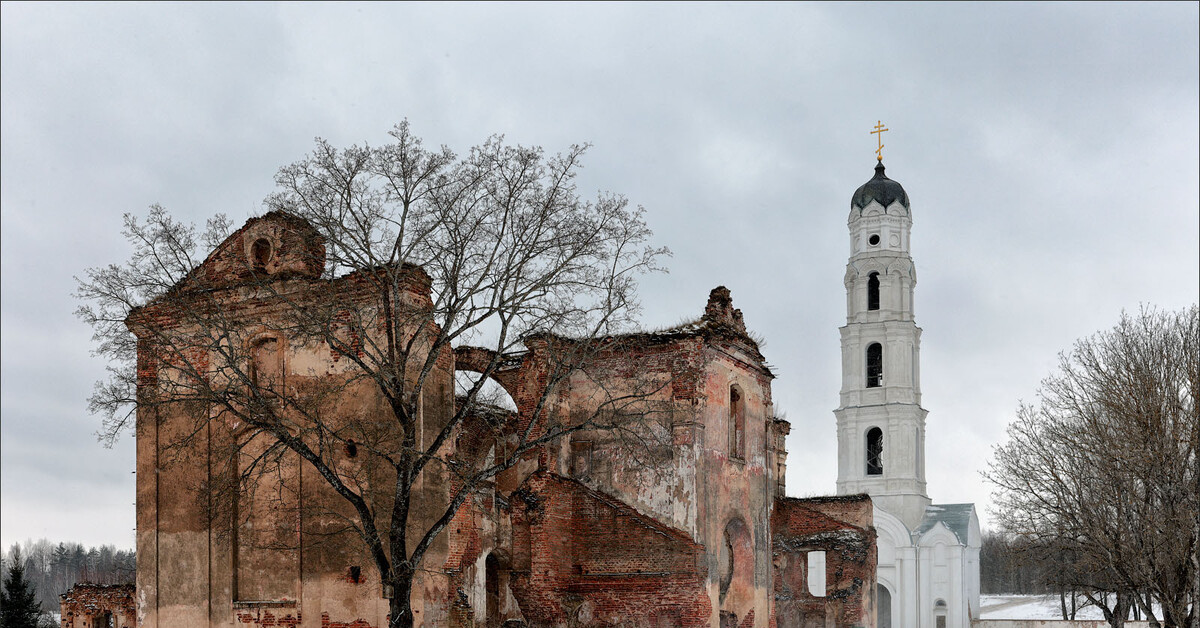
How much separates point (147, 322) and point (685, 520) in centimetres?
1042

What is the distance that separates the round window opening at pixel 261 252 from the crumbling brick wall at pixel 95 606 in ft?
25.1

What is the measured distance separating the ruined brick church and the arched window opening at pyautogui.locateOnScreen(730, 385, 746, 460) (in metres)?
0.05

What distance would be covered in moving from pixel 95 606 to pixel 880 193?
36.2m

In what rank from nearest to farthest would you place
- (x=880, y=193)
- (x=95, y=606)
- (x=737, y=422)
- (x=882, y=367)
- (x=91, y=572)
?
(x=737, y=422) → (x=95, y=606) → (x=882, y=367) → (x=880, y=193) → (x=91, y=572)

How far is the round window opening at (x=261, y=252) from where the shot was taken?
20.8 metres

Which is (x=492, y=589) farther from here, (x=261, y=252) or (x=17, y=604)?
(x=17, y=604)

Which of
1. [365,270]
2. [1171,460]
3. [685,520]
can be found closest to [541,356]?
[685,520]

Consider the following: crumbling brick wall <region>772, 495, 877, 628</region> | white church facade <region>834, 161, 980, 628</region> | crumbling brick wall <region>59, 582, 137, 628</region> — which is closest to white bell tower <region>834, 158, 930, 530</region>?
white church facade <region>834, 161, 980, 628</region>

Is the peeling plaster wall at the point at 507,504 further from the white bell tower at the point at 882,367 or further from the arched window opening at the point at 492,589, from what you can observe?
the white bell tower at the point at 882,367

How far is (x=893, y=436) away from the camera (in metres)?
48.1

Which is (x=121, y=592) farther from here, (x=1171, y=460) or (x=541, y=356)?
(x=1171, y=460)

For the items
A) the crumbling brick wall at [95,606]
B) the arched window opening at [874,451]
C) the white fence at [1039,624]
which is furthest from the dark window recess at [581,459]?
the arched window opening at [874,451]

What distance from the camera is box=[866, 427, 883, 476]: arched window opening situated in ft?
161

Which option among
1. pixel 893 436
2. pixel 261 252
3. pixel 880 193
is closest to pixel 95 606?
pixel 261 252
